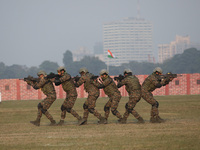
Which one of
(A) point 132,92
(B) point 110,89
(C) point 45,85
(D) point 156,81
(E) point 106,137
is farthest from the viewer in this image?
(B) point 110,89

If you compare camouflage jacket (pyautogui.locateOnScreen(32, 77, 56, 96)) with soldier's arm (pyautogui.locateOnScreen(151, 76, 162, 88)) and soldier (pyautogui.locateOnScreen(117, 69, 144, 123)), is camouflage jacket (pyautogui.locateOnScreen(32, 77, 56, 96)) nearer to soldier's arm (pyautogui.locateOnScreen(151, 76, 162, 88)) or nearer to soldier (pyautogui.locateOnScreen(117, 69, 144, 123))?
soldier (pyautogui.locateOnScreen(117, 69, 144, 123))

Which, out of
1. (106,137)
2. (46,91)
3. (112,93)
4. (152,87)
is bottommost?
(106,137)

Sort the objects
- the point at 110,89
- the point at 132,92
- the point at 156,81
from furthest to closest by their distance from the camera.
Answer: the point at 110,89
the point at 132,92
the point at 156,81

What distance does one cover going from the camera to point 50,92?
62.8ft

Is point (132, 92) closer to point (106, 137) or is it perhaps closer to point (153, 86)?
point (153, 86)

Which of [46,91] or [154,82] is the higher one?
[154,82]

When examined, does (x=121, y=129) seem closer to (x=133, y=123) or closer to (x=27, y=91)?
(x=133, y=123)

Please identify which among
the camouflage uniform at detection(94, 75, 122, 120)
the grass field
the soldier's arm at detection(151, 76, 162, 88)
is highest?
the soldier's arm at detection(151, 76, 162, 88)

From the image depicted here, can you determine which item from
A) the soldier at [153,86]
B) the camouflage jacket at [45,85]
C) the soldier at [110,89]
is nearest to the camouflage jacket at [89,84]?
the soldier at [110,89]

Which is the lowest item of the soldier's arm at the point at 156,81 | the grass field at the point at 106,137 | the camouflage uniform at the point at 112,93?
the grass field at the point at 106,137

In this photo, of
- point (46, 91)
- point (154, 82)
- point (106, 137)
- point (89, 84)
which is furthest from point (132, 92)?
point (106, 137)

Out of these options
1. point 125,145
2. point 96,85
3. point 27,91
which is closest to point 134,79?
point 96,85

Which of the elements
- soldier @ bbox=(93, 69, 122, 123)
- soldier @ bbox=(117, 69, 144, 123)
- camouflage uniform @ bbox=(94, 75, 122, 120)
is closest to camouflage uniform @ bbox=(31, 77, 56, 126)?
soldier @ bbox=(93, 69, 122, 123)

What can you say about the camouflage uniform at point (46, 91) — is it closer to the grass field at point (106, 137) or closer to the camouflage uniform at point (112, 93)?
the grass field at point (106, 137)
